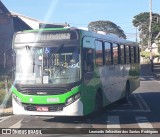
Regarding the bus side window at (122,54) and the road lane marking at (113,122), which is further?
the bus side window at (122,54)

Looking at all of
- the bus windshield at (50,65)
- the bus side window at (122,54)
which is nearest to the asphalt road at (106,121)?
the bus windshield at (50,65)

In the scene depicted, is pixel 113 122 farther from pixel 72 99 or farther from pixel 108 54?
pixel 108 54

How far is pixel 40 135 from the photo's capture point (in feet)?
34.9

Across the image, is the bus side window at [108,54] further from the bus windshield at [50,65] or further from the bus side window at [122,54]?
the bus windshield at [50,65]

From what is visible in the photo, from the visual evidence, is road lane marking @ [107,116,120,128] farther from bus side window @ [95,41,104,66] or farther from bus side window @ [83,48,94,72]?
bus side window @ [95,41,104,66]

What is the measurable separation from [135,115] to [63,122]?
2.84m

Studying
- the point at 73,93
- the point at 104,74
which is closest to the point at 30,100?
the point at 73,93

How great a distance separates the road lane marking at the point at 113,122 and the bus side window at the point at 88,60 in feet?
5.60

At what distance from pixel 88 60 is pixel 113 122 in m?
2.04

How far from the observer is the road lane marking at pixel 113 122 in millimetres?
12029

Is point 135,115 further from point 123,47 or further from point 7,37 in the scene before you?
point 7,37

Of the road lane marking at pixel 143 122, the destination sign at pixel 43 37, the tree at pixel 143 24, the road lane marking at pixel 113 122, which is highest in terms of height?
the tree at pixel 143 24

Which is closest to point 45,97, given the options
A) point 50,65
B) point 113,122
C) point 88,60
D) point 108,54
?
point 50,65

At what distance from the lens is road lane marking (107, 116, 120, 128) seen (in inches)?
474
